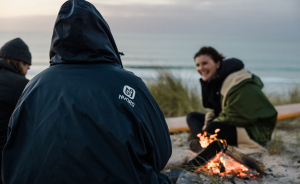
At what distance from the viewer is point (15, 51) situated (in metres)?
2.76

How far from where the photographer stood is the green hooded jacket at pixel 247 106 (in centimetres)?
345

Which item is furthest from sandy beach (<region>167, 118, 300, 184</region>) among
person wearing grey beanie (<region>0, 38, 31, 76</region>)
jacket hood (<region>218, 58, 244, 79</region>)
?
person wearing grey beanie (<region>0, 38, 31, 76</region>)

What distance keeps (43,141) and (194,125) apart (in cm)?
297

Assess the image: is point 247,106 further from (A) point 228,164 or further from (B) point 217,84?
(A) point 228,164

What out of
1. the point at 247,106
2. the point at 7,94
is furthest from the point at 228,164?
the point at 7,94

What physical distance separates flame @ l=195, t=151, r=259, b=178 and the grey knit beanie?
209 centimetres

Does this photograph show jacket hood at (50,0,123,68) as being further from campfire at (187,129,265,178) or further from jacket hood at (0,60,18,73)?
campfire at (187,129,265,178)

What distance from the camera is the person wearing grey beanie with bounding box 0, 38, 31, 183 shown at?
7.76ft

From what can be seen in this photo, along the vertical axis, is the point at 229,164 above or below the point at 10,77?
below

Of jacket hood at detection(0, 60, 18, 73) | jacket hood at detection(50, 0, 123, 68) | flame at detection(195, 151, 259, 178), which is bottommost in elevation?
flame at detection(195, 151, 259, 178)

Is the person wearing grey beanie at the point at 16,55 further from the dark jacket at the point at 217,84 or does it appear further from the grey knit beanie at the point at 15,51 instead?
the dark jacket at the point at 217,84

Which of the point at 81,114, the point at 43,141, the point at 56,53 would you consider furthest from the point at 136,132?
the point at 56,53

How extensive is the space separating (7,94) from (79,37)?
3.80ft

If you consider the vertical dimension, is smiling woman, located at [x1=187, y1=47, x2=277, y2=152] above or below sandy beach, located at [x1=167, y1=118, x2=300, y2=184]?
above
